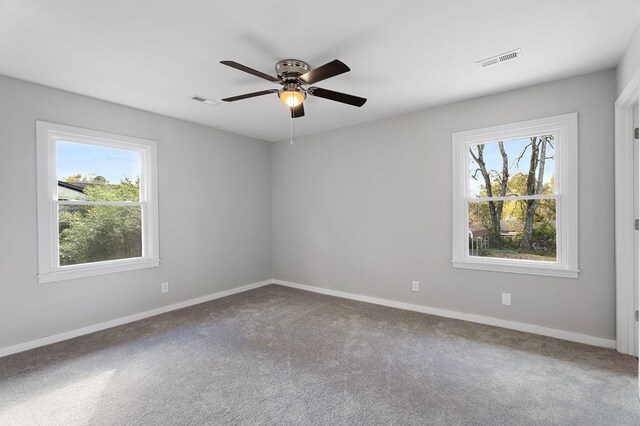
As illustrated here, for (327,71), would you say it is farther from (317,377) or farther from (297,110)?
(317,377)

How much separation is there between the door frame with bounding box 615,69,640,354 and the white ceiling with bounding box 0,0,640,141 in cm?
54

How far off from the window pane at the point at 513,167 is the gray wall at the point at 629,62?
2.25 feet

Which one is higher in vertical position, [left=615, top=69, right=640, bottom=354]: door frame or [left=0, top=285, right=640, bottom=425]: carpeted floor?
[left=615, top=69, right=640, bottom=354]: door frame

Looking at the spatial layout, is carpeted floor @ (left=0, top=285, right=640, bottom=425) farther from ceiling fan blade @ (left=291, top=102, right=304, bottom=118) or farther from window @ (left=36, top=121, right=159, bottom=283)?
ceiling fan blade @ (left=291, top=102, right=304, bottom=118)

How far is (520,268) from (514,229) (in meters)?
0.43

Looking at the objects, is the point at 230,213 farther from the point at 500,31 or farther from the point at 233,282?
the point at 500,31

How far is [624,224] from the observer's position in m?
2.63

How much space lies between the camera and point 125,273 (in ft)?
11.9

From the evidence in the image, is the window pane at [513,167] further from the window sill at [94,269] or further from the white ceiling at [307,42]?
the window sill at [94,269]

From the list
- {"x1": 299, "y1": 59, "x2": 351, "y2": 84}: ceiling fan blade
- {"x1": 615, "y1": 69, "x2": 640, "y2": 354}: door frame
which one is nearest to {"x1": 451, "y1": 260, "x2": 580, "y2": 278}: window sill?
{"x1": 615, "y1": 69, "x2": 640, "y2": 354}: door frame

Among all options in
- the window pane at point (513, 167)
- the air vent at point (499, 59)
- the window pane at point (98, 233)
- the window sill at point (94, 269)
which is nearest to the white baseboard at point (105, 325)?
the window sill at point (94, 269)

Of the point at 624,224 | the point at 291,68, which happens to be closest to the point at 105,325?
the point at 291,68

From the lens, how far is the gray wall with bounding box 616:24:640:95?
218 centimetres

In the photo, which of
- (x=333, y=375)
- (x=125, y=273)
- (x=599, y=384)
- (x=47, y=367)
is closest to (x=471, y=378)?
(x=599, y=384)
